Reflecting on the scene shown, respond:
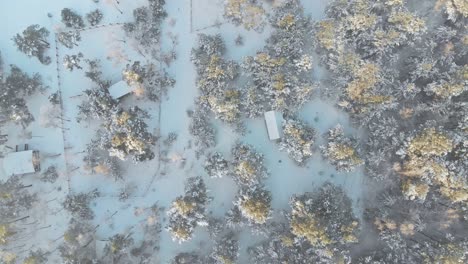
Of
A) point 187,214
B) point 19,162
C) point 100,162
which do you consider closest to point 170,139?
point 100,162

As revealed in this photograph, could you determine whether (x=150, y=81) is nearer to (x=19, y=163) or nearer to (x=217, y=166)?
(x=217, y=166)

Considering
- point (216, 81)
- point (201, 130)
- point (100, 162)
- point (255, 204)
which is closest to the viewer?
point (255, 204)

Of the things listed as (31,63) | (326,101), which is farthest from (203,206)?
(31,63)

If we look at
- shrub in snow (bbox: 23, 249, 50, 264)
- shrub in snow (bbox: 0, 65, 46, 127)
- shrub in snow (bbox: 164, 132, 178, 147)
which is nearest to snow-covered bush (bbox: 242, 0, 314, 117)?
shrub in snow (bbox: 164, 132, 178, 147)

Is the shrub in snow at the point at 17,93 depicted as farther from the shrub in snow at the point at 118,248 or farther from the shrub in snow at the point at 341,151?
the shrub in snow at the point at 341,151

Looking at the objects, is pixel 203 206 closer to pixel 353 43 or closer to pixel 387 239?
pixel 387 239
